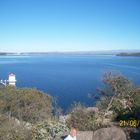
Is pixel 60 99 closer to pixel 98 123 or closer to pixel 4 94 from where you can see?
pixel 4 94

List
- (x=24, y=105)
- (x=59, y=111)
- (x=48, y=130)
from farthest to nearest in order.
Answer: (x=59, y=111)
(x=24, y=105)
(x=48, y=130)

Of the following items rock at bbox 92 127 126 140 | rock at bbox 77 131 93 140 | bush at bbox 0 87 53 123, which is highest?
rock at bbox 92 127 126 140

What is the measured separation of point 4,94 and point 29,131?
9955 mm

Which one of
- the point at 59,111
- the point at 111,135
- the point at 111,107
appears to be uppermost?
the point at 111,135

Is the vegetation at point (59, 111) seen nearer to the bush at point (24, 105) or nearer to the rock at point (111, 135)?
the bush at point (24, 105)

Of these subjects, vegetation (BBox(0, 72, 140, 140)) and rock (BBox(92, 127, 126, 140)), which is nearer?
rock (BBox(92, 127, 126, 140))

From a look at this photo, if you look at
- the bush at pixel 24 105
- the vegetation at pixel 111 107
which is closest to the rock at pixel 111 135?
the vegetation at pixel 111 107

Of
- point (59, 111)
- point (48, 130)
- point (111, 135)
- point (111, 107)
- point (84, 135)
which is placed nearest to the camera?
point (111, 135)

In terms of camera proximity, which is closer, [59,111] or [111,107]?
[111,107]

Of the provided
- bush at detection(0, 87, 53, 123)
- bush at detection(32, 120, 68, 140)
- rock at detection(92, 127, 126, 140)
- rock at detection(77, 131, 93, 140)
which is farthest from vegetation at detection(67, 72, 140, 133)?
bush at detection(0, 87, 53, 123)

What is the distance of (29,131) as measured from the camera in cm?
1053

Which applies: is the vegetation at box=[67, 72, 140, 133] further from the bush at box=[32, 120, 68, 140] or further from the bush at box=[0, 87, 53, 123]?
the bush at box=[0, 87, 53, 123]

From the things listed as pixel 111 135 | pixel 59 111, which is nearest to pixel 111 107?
pixel 59 111

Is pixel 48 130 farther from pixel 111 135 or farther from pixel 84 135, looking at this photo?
pixel 111 135
